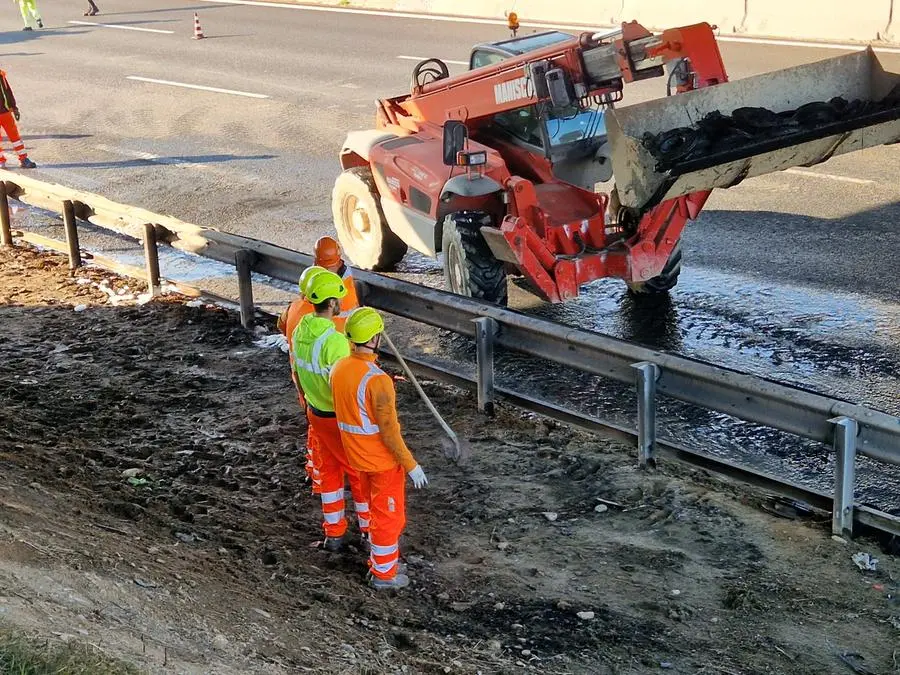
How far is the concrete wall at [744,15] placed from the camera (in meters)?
20.0

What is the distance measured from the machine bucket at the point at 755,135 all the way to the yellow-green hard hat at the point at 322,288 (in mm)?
2687

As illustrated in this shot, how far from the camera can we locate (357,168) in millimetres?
11891

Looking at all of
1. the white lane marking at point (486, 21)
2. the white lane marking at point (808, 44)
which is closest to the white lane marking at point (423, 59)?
the white lane marking at point (486, 21)

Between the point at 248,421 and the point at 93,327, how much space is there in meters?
2.69

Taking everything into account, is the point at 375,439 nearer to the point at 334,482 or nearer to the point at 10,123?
the point at 334,482

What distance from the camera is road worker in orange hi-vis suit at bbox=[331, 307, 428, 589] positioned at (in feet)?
19.7

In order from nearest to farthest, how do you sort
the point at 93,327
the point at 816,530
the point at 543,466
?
the point at 816,530 < the point at 543,466 < the point at 93,327

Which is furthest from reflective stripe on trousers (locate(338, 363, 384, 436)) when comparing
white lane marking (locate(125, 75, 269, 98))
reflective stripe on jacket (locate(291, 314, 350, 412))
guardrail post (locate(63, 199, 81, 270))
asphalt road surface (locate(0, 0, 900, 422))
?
white lane marking (locate(125, 75, 269, 98))

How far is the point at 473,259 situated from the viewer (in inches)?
388

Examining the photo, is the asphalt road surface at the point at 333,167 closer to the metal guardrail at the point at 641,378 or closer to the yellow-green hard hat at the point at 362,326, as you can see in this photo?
the metal guardrail at the point at 641,378

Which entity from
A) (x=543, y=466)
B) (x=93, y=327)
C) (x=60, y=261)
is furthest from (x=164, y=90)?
(x=543, y=466)

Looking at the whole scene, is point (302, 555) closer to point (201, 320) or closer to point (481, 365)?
point (481, 365)

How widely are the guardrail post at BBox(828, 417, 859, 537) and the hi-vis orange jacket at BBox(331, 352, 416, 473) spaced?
2221 mm

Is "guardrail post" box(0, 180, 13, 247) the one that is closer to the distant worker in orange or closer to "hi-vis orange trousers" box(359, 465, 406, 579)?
the distant worker in orange
